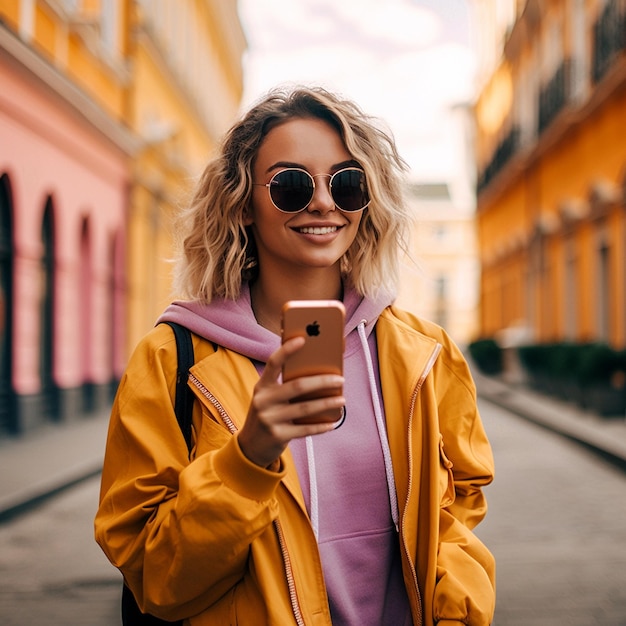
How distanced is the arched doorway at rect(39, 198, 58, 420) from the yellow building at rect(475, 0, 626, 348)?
371 inches

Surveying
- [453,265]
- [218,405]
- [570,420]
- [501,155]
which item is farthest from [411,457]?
[453,265]

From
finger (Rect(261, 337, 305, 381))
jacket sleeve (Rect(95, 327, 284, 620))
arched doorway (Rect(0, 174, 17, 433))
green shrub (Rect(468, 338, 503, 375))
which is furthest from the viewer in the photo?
green shrub (Rect(468, 338, 503, 375))

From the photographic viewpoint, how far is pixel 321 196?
2.03 m

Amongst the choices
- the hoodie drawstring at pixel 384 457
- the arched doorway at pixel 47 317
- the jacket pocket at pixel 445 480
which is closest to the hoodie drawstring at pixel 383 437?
the hoodie drawstring at pixel 384 457

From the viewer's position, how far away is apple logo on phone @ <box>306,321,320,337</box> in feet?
5.35

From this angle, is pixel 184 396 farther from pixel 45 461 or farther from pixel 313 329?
pixel 45 461

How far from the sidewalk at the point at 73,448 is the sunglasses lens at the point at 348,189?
6398mm

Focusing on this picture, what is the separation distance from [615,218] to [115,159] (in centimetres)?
934

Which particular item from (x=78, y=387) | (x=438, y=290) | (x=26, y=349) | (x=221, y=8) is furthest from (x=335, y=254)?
(x=438, y=290)

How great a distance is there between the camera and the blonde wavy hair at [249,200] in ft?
6.87

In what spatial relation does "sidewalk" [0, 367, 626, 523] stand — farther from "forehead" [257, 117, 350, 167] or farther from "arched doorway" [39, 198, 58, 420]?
"forehead" [257, 117, 350, 167]

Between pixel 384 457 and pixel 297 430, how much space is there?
45 centimetres

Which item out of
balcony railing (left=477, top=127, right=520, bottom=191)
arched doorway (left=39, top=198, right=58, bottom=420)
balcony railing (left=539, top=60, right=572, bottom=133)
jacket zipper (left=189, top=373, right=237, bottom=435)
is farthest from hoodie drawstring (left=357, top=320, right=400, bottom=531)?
balcony railing (left=477, top=127, right=520, bottom=191)

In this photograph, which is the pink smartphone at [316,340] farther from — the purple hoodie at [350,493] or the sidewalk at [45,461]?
the sidewalk at [45,461]
